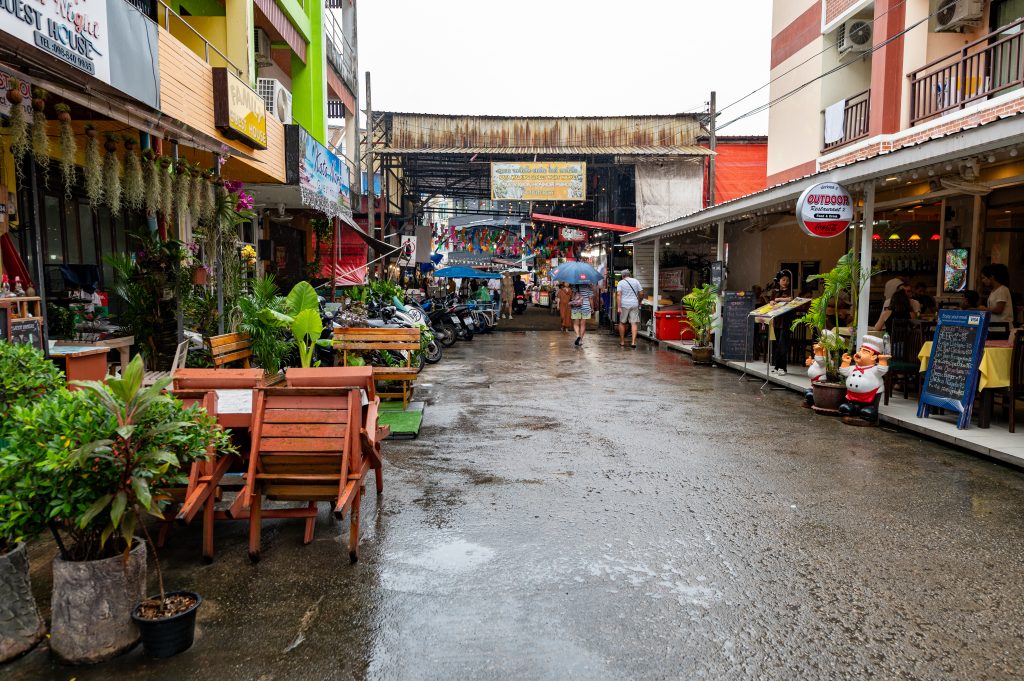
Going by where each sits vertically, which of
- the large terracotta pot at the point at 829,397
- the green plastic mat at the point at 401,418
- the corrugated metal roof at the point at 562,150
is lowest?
the green plastic mat at the point at 401,418

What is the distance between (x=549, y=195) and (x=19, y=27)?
19.1m

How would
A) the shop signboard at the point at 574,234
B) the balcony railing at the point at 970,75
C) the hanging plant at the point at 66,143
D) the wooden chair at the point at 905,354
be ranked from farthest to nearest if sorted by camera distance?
the shop signboard at the point at 574,234 → the balcony railing at the point at 970,75 → the wooden chair at the point at 905,354 → the hanging plant at the point at 66,143

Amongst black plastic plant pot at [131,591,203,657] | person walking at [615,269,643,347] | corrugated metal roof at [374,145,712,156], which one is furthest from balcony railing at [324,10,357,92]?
black plastic plant pot at [131,591,203,657]

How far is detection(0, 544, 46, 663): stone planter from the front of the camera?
3.12 m

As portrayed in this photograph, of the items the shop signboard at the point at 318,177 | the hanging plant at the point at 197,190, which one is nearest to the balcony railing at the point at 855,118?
the shop signboard at the point at 318,177

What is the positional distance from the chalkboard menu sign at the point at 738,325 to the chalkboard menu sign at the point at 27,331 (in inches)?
438

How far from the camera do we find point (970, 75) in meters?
12.0

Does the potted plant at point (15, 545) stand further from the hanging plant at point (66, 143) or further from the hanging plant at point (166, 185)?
the hanging plant at point (166, 185)

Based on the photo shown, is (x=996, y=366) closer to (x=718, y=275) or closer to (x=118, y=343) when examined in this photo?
(x=718, y=275)

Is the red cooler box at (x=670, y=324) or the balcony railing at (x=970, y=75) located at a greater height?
the balcony railing at (x=970, y=75)

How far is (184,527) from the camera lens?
474cm

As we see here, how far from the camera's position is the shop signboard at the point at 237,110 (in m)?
9.84

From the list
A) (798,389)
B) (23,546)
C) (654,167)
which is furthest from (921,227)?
(23,546)

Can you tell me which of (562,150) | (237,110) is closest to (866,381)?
(237,110)
